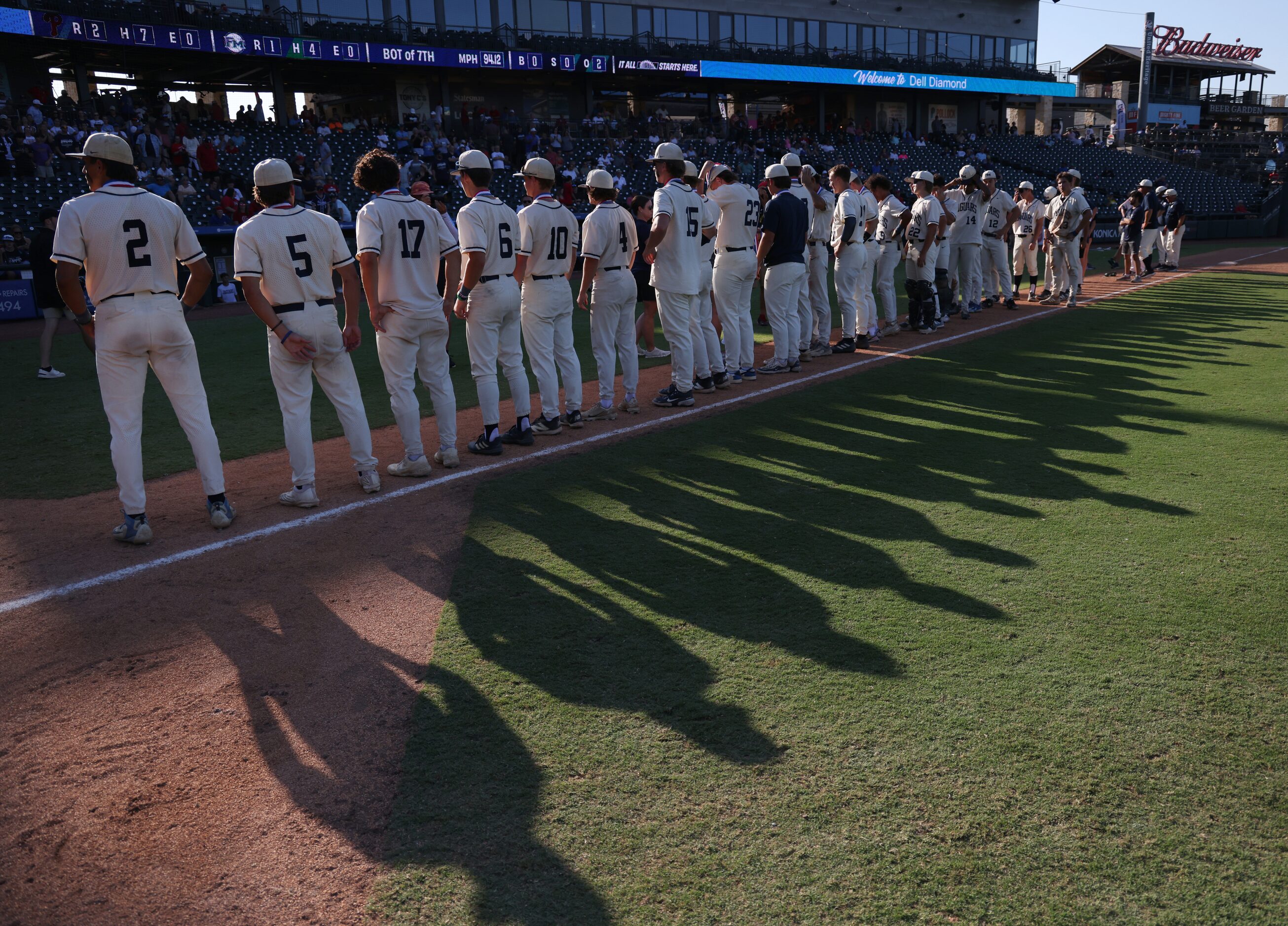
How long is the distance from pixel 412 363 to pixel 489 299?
83 cm

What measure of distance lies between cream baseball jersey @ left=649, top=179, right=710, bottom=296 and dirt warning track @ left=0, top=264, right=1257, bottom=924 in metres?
3.18

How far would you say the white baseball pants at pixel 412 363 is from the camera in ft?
22.1

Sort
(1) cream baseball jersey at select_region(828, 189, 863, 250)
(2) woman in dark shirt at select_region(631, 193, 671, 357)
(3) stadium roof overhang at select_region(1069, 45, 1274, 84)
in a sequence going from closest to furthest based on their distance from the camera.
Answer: (2) woman in dark shirt at select_region(631, 193, 671, 357) < (1) cream baseball jersey at select_region(828, 189, 863, 250) < (3) stadium roof overhang at select_region(1069, 45, 1274, 84)

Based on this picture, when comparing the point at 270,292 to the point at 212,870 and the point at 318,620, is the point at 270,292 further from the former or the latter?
the point at 212,870

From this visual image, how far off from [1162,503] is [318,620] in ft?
16.8

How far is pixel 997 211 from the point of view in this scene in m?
14.8

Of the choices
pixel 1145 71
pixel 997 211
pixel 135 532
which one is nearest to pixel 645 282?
pixel 997 211

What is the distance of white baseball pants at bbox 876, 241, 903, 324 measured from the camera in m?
12.9

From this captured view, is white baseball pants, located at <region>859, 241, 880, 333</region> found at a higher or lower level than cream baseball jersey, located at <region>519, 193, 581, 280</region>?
lower

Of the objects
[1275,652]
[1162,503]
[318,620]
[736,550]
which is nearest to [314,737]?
[318,620]

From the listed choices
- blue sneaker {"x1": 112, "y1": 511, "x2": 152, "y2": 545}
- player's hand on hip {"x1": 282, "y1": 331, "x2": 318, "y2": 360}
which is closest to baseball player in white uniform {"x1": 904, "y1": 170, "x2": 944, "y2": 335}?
player's hand on hip {"x1": 282, "y1": 331, "x2": 318, "y2": 360}

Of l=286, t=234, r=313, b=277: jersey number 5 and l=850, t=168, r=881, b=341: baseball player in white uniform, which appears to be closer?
l=286, t=234, r=313, b=277: jersey number 5

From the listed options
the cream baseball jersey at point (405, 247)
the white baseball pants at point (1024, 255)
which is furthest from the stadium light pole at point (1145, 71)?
the cream baseball jersey at point (405, 247)

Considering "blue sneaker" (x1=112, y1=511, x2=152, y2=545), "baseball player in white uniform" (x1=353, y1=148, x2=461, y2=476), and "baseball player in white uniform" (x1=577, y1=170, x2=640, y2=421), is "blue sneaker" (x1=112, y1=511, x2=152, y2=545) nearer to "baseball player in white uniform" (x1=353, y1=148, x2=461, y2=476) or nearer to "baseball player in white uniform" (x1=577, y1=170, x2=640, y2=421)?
"baseball player in white uniform" (x1=353, y1=148, x2=461, y2=476)
